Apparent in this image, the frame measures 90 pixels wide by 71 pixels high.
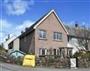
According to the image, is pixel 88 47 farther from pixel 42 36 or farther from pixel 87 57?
pixel 87 57

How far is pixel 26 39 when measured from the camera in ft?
183

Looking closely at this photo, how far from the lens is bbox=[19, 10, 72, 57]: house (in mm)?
49219

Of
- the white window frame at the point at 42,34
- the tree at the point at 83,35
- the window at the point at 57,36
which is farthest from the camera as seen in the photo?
the tree at the point at 83,35

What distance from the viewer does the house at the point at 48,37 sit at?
49219 millimetres

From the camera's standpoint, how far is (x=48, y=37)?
5094 centimetres

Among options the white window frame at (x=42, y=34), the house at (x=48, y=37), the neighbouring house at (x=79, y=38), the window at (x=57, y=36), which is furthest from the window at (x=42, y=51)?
the neighbouring house at (x=79, y=38)

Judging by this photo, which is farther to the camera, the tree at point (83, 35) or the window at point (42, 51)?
the tree at point (83, 35)

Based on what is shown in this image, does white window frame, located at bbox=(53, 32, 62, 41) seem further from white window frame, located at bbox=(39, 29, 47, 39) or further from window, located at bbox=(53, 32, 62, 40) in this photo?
white window frame, located at bbox=(39, 29, 47, 39)

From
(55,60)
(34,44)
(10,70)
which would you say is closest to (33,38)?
(34,44)

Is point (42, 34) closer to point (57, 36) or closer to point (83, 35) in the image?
point (57, 36)

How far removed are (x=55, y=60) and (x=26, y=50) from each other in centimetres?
1801

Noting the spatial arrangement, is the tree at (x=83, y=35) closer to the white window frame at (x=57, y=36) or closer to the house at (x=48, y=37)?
the house at (x=48, y=37)

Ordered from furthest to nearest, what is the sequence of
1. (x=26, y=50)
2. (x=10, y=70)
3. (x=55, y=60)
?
(x=26, y=50) < (x=55, y=60) < (x=10, y=70)

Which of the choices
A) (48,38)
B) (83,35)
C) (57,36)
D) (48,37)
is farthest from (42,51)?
(83,35)
